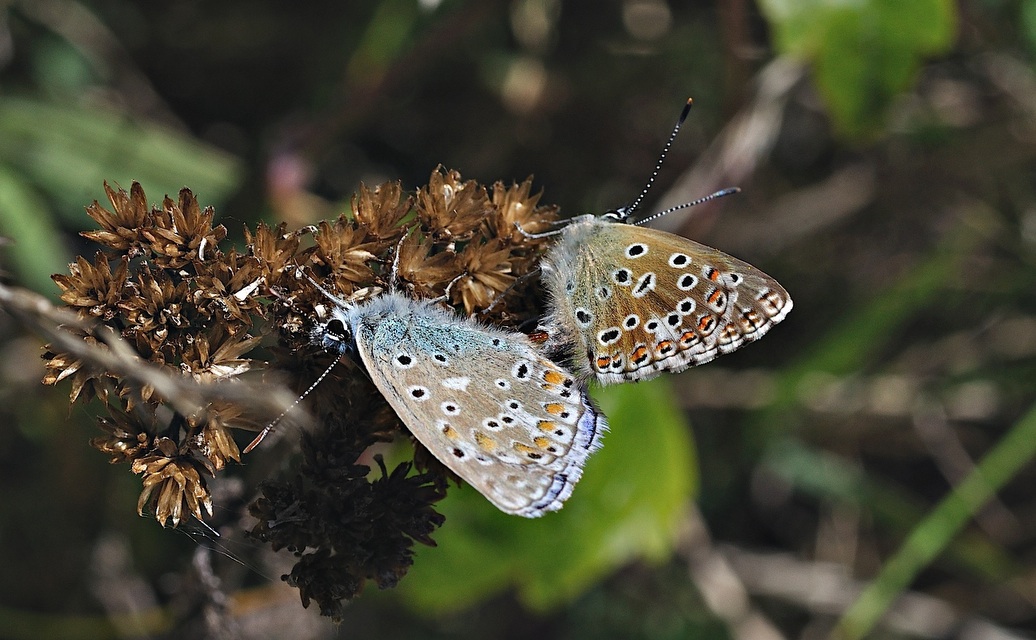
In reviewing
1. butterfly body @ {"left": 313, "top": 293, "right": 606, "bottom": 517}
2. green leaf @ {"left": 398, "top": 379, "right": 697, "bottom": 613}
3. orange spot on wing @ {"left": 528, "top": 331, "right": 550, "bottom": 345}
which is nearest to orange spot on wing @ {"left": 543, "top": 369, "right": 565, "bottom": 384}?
butterfly body @ {"left": 313, "top": 293, "right": 606, "bottom": 517}

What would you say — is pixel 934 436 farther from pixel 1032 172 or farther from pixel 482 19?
pixel 482 19

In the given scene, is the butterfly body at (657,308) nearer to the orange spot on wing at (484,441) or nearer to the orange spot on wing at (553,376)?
the orange spot on wing at (553,376)

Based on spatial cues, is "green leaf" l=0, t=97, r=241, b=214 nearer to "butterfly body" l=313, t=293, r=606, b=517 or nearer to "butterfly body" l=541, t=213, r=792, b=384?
"butterfly body" l=313, t=293, r=606, b=517

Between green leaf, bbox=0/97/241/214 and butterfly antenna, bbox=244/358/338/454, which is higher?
butterfly antenna, bbox=244/358/338/454

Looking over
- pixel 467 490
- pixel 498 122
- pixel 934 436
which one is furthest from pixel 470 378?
pixel 934 436

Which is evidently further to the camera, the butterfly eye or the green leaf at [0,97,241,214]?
the green leaf at [0,97,241,214]

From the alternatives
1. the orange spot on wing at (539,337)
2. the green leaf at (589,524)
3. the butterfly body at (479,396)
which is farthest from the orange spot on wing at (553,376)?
the green leaf at (589,524)

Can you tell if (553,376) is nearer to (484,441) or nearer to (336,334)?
(484,441)
